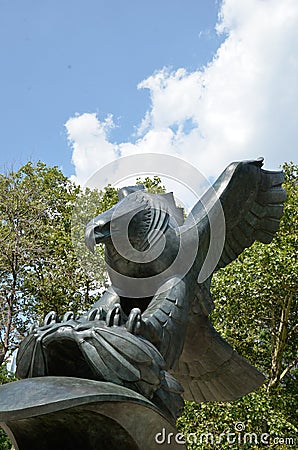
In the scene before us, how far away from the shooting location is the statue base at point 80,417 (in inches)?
107

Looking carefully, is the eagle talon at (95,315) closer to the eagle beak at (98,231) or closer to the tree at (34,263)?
the eagle beak at (98,231)

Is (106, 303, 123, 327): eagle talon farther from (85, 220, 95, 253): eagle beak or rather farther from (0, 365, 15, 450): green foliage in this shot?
(0, 365, 15, 450): green foliage

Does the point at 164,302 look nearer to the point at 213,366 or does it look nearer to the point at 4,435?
the point at 213,366

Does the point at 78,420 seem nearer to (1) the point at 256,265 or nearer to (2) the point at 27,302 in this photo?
(1) the point at 256,265

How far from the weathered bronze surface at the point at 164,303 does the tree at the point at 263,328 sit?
493 centimetres

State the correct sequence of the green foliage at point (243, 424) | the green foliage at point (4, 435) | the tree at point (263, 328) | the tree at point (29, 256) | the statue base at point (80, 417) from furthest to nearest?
the green foliage at point (4, 435), the tree at point (29, 256), the tree at point (263, 328), the green foliage at point (243, 424), the statue base at point (80, 417)

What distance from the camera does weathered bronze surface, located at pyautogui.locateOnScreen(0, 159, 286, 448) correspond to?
10.4 ft

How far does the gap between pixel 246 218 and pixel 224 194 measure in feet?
1.48

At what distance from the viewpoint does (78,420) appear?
10.4 ft

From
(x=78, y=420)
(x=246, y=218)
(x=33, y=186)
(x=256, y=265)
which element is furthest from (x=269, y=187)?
(x=33, y=186)

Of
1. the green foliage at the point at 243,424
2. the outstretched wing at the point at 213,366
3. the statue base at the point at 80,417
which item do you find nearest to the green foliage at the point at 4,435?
the green foliage at the point at 243,424

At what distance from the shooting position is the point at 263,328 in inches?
430

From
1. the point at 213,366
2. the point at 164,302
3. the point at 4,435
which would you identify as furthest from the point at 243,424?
the point at 4,435

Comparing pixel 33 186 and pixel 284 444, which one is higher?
pixel 33 186
